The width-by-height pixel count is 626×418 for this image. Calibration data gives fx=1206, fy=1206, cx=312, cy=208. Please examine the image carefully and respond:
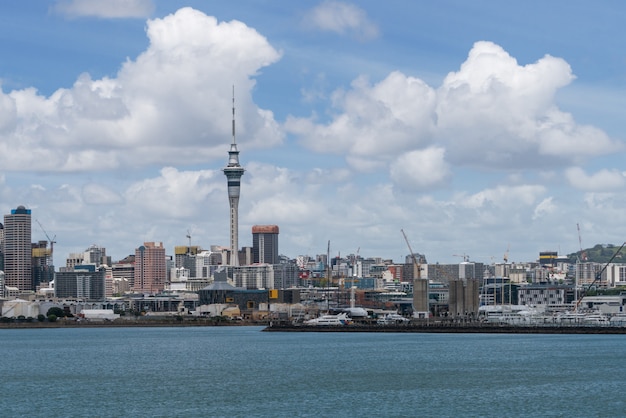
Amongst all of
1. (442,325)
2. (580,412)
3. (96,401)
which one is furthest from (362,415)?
(442,325)

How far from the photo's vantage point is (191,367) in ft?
355

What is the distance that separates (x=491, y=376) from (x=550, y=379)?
496 centimetres

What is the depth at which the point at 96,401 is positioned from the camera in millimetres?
79188

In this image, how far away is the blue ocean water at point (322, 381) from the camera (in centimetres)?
7388

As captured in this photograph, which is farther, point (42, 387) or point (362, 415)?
point (42, 387)

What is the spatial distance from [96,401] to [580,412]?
102 feet

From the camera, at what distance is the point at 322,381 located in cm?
9188

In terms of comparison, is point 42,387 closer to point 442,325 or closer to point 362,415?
point 362,415

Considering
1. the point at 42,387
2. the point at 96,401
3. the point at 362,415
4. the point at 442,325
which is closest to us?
the point at 362,415

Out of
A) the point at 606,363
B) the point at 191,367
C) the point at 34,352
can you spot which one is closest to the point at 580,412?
the point at 606,363

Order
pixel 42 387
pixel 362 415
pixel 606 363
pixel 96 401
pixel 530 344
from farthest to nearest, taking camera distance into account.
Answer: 1. pixel 530 344
2. pixel 606 363
3. pixel 42 387
4. pixel 96 401
5. pixel 362 415

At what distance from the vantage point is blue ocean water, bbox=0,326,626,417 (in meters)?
73.9

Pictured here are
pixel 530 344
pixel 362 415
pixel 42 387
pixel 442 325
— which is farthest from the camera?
pixel 442 325

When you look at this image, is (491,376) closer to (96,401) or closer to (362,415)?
(362,415)
